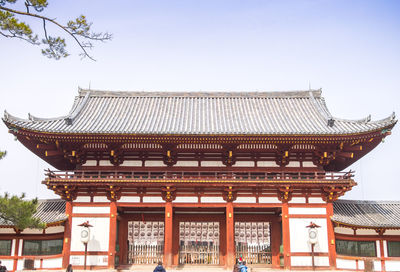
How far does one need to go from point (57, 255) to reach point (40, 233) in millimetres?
1871

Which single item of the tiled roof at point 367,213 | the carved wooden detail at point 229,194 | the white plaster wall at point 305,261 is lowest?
the white plaster wall at point 305,261

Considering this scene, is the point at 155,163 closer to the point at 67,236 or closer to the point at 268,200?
the point at 67,236

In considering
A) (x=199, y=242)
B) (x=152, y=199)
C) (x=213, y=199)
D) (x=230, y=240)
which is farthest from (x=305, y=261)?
(x=152, y=199)

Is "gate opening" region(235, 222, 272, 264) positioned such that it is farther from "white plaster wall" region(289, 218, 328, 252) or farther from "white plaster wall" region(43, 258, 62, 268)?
"white plaster wall" region(43, 258, 62, 268)

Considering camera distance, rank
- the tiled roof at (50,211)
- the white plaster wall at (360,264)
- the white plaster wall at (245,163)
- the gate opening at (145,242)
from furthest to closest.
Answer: the gate opening at (145,242)
the white plaster wall at (245,163)
the white plaster wall at (360,264)
the tiled roof at (50,211)

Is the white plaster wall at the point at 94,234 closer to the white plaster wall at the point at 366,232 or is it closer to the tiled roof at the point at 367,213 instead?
the tiled roof at the point at 367,213

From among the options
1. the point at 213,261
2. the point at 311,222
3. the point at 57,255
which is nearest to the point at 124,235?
the point at 57,255

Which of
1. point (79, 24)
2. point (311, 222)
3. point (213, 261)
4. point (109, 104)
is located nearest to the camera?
point (79, 24)

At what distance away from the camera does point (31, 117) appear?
2192 centimetres

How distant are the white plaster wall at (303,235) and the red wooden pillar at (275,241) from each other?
203cm

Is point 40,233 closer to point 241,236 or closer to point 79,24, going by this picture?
point 241,236

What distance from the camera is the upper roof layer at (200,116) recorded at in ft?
70.9

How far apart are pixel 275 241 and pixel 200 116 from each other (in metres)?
8.58

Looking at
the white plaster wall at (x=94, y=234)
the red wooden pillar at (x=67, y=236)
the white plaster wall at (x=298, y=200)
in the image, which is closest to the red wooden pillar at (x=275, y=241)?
the white plaster wall at (x=298, y=200)
